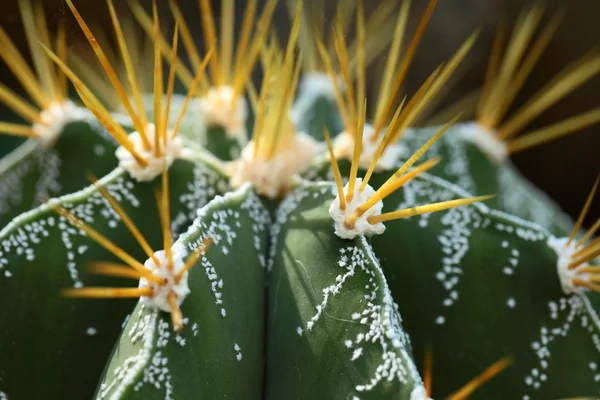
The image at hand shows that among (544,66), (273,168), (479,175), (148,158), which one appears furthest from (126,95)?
(544,66)

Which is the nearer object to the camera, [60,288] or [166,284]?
[166,284]

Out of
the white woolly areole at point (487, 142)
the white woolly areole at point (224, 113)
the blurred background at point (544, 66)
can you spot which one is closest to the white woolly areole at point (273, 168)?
the white woolly areole at point (224, 113)

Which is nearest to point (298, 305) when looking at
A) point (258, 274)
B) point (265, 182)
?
point (258, 274)

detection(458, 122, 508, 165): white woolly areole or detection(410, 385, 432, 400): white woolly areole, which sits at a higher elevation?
detection(458, 122, 508, 165): white woolly areole

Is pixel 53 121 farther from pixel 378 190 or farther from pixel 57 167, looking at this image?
pixel 378 190

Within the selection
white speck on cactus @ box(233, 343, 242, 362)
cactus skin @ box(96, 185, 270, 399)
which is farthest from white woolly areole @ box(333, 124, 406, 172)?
white speck on cactus @ box(233, 343, 242, 362)

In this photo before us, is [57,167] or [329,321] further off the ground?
[57,167]

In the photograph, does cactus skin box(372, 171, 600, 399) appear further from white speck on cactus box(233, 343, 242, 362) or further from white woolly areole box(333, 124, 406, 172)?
white speck on cactus box(233, 343, 242, 362)
